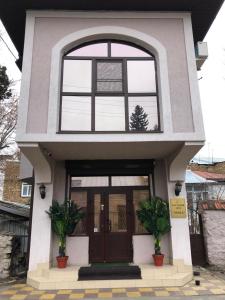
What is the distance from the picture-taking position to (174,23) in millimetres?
7652

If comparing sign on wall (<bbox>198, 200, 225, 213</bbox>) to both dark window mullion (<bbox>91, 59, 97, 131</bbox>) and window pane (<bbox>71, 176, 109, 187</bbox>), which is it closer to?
window pane (<bbox>71, 176, 109, 187</bbox>)

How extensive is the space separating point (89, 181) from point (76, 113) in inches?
87.4

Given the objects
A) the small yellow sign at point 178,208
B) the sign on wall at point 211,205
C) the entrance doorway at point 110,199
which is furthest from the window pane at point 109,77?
the sign on wall at point 211,205

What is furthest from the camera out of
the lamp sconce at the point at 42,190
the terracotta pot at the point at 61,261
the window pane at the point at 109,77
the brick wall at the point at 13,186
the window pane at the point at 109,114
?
the brick wall at the point at 13,186

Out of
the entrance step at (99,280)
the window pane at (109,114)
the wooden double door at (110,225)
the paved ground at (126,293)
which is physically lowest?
the paved ground at (126,293)

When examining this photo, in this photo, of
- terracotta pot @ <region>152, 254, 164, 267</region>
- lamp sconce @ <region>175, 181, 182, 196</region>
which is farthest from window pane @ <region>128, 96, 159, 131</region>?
terracotta pot @ <region>152, 254, 164, 267</region>

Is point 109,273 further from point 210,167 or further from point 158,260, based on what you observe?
point 210,167

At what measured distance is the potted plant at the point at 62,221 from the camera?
7.27 meters

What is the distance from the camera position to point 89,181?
27.0 feet

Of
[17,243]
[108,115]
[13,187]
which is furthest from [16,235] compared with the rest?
[13,187]

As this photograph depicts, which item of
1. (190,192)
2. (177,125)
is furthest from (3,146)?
(177,125)

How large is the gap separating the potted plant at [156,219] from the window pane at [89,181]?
53.1 inches

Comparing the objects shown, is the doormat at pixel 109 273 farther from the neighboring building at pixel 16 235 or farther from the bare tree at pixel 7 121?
the bare tree at pixel 7 121

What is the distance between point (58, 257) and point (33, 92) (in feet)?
13.8
